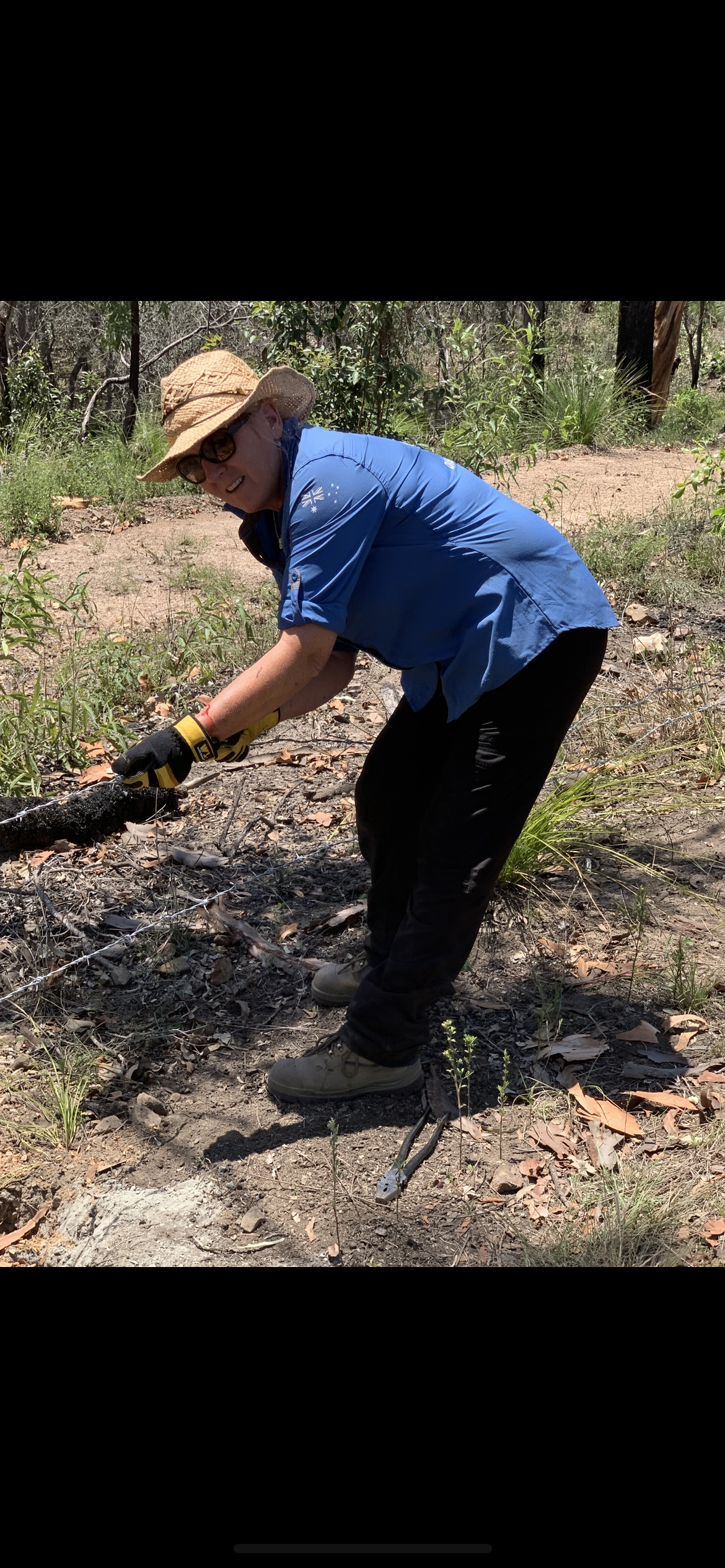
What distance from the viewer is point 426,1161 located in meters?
2.68

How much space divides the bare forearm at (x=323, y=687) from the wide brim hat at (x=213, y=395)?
65cm

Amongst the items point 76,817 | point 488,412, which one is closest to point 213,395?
point 76,817

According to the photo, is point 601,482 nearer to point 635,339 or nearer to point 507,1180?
point 635,339

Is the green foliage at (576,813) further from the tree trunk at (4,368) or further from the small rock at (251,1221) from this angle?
the tree trunk at (4,368)

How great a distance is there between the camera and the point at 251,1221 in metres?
2.51

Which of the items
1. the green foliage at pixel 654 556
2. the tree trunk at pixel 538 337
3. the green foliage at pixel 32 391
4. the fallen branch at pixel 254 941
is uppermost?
the tree trunk at pixel 538 337

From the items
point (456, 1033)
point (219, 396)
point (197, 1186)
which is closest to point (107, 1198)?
point (197, 1186)

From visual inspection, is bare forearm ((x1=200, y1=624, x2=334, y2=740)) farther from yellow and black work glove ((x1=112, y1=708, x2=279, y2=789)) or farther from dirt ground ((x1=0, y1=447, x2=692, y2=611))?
dirt ground ((x1=0, y1=447, x2=692, y2=611))

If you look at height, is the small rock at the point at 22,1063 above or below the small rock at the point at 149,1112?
above

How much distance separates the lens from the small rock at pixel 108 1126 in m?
2.81

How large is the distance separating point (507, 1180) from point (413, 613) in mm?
1288

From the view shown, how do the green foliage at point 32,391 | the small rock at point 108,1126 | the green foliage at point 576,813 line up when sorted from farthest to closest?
the green foliage at point 32,391, the green foliage at point 576,813, the small rock at point 108,1126

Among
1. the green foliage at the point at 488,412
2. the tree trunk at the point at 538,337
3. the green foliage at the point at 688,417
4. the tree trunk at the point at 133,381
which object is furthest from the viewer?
the green foliage at the point at 688,417

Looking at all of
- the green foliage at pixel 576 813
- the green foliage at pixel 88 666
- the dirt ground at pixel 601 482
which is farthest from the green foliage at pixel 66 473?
the green foliage at pixel 576 813
